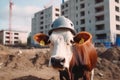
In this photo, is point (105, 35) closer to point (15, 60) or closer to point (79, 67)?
point (15, 60)

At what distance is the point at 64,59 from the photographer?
15.0ft

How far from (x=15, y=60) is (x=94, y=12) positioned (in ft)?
150

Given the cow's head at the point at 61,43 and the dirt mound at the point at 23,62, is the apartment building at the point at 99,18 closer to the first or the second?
the dirt mound at the point at 23,62

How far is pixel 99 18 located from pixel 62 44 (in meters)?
54.9

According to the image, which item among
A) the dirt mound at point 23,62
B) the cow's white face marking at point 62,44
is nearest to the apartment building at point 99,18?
the dirt mound at point 23,62

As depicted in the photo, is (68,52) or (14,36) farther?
(14,36)

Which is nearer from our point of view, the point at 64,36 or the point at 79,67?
the point at 64,36

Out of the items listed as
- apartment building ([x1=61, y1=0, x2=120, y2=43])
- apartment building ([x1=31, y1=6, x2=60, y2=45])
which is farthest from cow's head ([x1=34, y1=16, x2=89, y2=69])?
apartment building ([x1=31, y1=6, x2=60, y2=45])

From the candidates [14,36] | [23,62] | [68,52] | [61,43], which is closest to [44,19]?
[14,36]

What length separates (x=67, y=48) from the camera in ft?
16.3

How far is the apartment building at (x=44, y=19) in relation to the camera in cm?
9035

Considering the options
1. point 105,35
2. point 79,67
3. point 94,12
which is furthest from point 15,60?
point 94,12

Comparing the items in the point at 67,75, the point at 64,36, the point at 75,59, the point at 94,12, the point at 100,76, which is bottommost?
the point at 100,76

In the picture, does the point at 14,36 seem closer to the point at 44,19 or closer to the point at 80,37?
the point at 44,19
